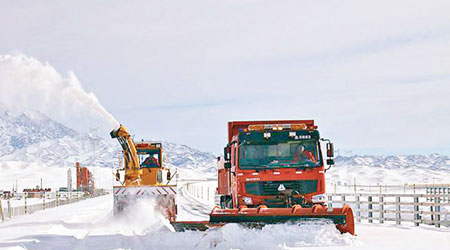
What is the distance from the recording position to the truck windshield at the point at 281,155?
720 inches

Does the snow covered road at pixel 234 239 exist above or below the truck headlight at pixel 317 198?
below

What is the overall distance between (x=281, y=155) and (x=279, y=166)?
0.35 metres

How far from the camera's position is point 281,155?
18406mm

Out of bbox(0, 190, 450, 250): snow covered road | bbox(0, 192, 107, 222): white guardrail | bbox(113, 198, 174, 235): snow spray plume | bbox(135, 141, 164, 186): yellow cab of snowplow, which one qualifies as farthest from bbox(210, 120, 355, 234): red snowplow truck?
bbox(0, 192, 107, 222): white guardrail

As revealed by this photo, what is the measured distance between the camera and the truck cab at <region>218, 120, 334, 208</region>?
18125 millimetres

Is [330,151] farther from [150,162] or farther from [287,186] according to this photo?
[150,162]

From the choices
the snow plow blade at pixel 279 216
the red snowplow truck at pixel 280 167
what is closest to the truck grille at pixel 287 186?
the red snowplow truck at pixel 280 167

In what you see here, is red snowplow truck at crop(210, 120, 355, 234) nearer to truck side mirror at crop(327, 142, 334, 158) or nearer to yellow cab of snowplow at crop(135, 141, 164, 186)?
truck side mirror at crop(327, 142, 334, 158)

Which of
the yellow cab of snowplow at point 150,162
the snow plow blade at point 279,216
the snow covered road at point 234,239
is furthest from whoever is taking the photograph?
the yellow cab of snowplow at point 150,162

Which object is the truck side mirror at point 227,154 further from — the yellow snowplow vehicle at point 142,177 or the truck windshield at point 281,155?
the yellow snowplow vehicle at point 142,177

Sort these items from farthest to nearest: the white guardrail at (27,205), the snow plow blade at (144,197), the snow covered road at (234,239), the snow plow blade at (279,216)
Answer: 1. the white guardrail at (27,205)
2. the snow plow blade at (144,197)
3. the snow plow blade at (279,216)
4. the snow covered road at (234,239)

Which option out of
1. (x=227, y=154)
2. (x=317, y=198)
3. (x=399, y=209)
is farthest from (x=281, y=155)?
(x=399, y=209)

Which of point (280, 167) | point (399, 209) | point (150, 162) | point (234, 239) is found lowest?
point (399, 209)

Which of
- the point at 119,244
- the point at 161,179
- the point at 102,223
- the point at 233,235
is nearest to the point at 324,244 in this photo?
the point at 233,235
